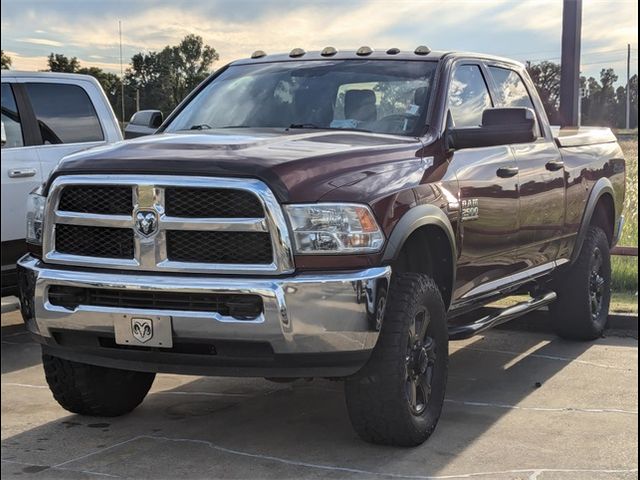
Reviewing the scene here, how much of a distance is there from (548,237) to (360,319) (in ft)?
8.17

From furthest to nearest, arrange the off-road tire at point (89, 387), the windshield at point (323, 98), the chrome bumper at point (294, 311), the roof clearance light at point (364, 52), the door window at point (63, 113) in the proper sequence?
the door window at point (63, 113) → the roof clearance light at point (364, 52) → the windshield at point (323, 98) → the off-road tire at point (89, 387) → the chrome bumper at point (294, 311)

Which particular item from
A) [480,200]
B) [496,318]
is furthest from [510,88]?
[496,318]

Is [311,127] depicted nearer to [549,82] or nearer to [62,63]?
[62,63]

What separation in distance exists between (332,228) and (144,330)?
34.8 inches

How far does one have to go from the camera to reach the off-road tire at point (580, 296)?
6.71 metres

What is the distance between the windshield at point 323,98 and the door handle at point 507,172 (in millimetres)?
616

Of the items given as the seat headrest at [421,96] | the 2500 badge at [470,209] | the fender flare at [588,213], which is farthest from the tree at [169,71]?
the 2500 badge at [470,209]

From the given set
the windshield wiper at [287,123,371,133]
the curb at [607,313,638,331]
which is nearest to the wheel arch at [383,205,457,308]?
the windshield wiper at [287,123,371,133]

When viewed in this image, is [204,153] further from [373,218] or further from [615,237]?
[615,237]

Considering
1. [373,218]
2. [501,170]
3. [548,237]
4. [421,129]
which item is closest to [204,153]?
[373,218]

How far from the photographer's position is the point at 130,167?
406 cm

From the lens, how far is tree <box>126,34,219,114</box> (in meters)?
8.81

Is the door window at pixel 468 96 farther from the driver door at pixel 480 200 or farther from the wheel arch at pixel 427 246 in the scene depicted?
the wheel arch at pixel 427 246

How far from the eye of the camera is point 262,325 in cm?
380
